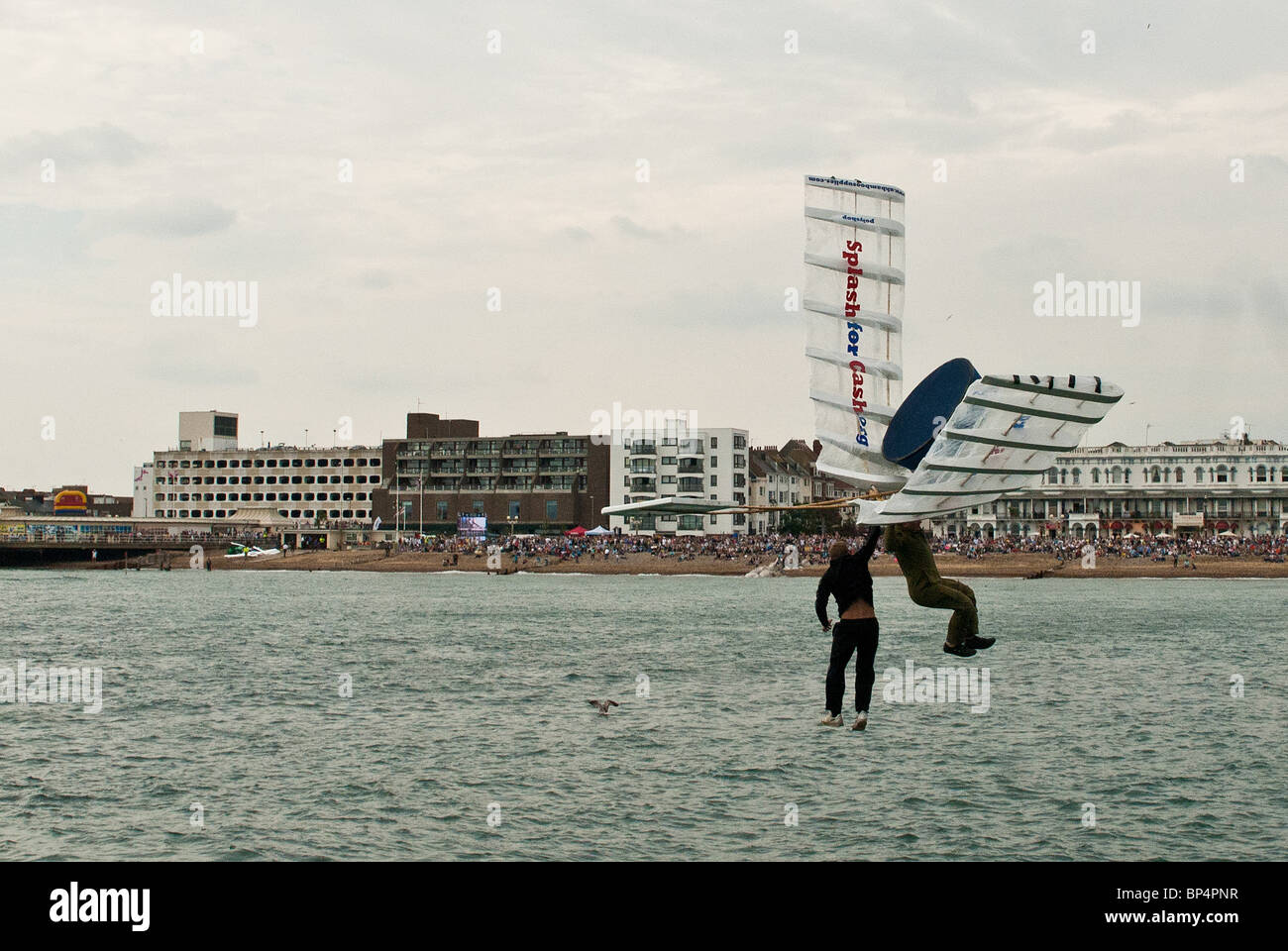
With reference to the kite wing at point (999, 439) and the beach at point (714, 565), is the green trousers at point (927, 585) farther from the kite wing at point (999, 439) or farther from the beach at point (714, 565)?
the beach at point (714, 565)

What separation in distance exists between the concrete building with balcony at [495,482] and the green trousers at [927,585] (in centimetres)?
16755

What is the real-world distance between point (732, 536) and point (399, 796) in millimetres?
123832

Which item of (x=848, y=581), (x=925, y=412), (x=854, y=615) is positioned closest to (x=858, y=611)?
(x=854, y=615)

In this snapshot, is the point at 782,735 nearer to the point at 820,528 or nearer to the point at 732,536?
the point at 732,536

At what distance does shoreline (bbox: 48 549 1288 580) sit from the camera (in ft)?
423

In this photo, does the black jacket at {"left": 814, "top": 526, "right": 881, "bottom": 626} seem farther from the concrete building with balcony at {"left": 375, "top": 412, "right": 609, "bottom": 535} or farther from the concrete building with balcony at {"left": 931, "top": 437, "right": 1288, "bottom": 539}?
the concrete building with balcony at {"left": 375, "top": 412, "right": 609, "bottom": 535}

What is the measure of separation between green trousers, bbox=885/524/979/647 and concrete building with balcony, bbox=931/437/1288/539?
149288 millimetres

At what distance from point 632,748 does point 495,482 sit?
149028 millimetres

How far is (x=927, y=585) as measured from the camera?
31.3 feet

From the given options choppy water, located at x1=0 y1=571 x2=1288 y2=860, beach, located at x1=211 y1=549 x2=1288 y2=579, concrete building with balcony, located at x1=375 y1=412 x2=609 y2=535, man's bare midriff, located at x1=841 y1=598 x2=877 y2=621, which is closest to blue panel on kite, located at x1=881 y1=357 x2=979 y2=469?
man's bare midriff, located at x1=841 y1=598 x2=877 y2=621

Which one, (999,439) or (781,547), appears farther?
(781,547)

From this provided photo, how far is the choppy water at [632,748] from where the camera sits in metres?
30.0

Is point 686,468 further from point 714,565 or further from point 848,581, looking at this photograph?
point 848,581
